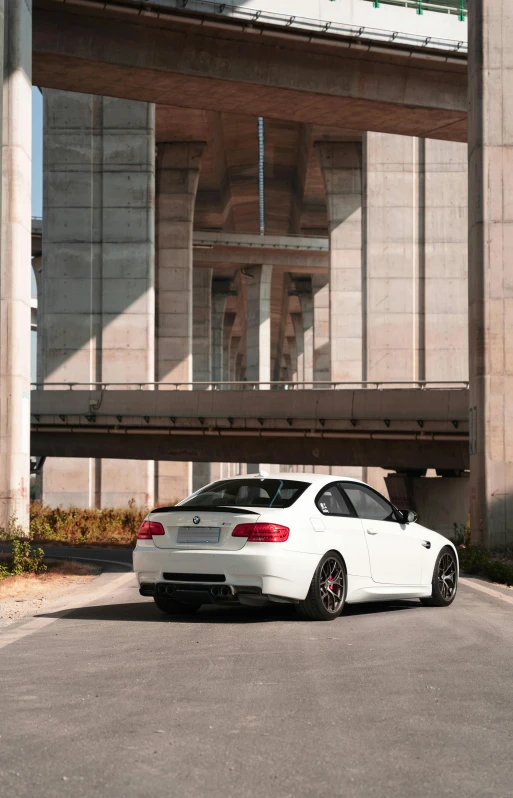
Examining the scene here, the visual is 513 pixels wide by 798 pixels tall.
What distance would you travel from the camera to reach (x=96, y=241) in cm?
4234

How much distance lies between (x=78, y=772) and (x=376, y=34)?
27.6 meters

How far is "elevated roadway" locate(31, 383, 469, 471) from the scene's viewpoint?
32.4 m

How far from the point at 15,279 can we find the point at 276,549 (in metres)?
15.1

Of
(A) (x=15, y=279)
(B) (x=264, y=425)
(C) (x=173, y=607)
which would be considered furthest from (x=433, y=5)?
(C) (x=173, y=607)

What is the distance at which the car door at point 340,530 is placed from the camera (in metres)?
9.77

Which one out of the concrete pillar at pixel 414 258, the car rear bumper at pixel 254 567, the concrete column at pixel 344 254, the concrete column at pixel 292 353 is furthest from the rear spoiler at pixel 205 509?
the concrete column at pixel 292 353

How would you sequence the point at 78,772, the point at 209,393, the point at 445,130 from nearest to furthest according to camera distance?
the point at 78,772
the point at 445,130
the point at 209,393

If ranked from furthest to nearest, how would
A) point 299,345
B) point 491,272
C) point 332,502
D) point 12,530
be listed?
point 299,345 < point 12,530 < point 491,272 < point 332,502

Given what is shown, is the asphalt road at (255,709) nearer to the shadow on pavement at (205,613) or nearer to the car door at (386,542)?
the shadow on pavement at (205,613)

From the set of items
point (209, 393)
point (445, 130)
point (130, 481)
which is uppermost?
point (445, 130)

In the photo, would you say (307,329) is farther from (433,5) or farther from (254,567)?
(254,567)

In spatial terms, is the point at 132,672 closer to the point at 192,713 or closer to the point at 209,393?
the point at 192,713

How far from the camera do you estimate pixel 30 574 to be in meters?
14.0

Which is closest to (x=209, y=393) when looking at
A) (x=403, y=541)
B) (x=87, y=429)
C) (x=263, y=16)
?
(x=87, y=429)
